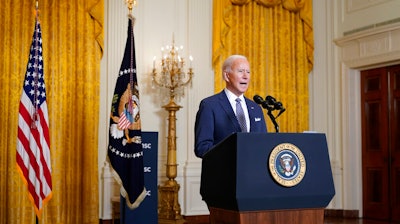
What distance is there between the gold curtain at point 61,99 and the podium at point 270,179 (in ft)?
16.7

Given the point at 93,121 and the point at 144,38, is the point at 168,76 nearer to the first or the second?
the point at 144,38

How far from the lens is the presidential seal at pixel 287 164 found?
2.65m

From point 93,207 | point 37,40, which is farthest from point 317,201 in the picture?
point 93,207

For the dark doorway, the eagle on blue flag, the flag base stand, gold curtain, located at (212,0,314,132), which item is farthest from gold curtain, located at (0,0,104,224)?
the dark doorway

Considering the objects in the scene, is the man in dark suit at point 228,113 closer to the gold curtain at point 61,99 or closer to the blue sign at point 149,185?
the blue sign at point 149,185

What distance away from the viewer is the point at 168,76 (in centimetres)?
826

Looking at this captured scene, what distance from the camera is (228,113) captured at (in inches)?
132

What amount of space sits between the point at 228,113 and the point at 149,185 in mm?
3793

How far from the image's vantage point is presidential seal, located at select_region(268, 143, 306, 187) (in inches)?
104

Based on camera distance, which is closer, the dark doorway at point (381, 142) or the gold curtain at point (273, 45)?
the dark doorway at point (381, 142)

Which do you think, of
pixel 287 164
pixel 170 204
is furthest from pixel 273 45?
pixel 287 164

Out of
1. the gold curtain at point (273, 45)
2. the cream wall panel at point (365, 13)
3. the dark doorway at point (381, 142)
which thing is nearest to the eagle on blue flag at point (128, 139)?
the gold curtain at point (273, 45)

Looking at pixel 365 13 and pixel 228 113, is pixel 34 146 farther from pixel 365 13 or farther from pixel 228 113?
pixel 365 13

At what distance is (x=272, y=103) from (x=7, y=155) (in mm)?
5185
